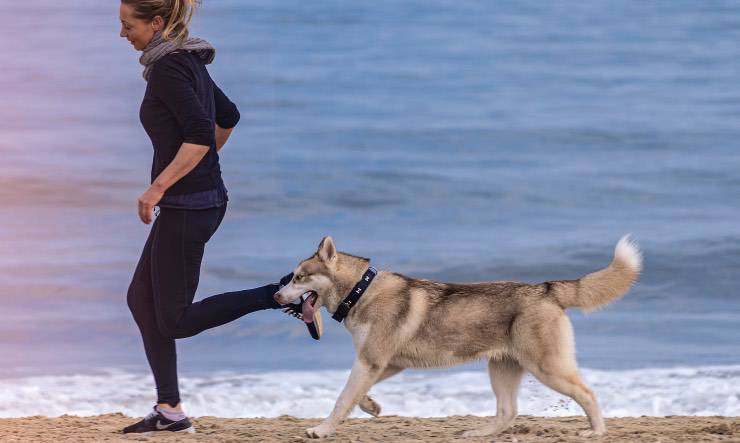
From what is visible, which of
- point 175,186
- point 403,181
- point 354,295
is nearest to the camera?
point 175,186

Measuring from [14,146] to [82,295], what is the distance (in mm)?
9486

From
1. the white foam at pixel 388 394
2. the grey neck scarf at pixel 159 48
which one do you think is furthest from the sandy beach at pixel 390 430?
the grey neck scarf at pixel 159 48

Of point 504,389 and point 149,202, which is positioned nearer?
point 149,202

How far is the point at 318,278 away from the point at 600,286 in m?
1.39

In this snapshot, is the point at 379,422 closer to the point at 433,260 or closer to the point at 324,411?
the point at 324,411

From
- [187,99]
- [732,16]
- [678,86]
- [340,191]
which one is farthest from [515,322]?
[732,16]

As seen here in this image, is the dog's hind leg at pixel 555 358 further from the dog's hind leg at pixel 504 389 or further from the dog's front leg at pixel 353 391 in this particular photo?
the dog's front leg at pixel 353 391

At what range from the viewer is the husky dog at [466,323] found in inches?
206

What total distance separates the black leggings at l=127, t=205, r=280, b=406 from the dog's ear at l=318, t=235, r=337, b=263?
0.36 m

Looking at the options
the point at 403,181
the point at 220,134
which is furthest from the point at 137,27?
the point at 403,181

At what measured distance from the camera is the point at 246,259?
14.6m

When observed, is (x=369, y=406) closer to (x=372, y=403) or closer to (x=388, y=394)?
(x=372, y=403)

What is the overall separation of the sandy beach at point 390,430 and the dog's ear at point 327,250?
34.7 inches

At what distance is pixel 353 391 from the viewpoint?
5.39m
